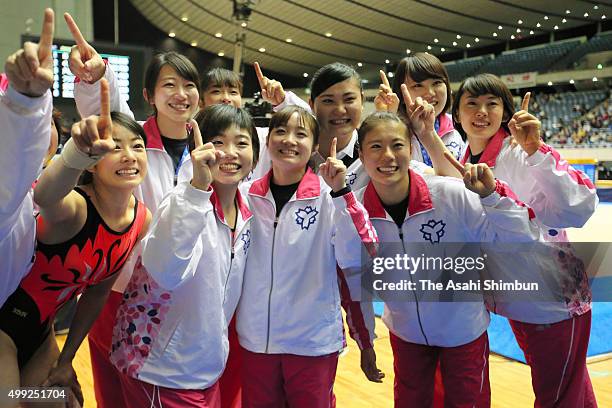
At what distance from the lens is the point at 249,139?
213 cm

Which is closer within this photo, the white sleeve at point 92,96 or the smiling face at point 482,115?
the white sleeve at point 92,96

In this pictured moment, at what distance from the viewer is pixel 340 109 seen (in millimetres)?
2533

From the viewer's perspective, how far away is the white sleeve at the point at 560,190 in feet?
6.79

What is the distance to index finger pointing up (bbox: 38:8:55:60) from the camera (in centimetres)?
141

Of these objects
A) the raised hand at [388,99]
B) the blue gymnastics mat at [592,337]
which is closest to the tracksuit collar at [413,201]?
the raised hand at [388,99]

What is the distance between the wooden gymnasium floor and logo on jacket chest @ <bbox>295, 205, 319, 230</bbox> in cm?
175

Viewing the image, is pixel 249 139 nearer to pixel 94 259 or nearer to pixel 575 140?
pixel 94 259

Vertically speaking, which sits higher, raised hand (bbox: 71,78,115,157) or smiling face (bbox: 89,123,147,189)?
raised hand (bbox: 71,78,115,157)

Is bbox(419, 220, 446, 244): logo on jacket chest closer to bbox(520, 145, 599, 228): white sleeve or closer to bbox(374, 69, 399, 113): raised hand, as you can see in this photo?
bbox(520, 145, 599, 228): white sleeve

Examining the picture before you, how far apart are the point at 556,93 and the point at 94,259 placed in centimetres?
3129

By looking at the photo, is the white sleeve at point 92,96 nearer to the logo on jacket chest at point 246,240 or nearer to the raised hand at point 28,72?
the logo on jacket chest at point 246,240

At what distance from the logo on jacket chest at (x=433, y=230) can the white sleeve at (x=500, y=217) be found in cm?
11

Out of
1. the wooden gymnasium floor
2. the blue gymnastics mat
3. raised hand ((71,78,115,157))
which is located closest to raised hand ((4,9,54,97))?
raised hand ((71,78,115,157))

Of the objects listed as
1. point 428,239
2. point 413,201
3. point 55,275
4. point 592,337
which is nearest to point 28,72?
point 55,275
